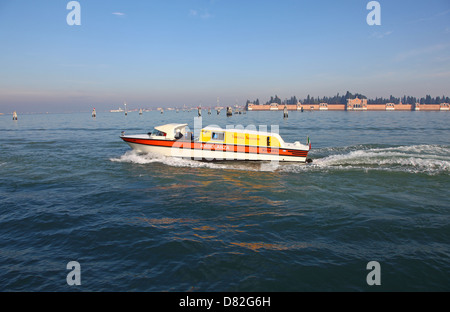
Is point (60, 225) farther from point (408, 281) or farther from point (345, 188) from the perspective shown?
point (345, 188)

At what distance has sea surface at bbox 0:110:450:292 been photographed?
6059 mm

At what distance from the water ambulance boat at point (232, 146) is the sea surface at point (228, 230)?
2.30 metres

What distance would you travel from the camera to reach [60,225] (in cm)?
894

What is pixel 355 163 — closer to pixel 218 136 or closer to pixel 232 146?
pixel 232 146

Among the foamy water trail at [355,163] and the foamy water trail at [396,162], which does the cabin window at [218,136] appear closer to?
the foamy water trail at [355,163]

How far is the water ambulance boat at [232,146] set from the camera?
1823cm

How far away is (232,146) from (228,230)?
10470 millimetres

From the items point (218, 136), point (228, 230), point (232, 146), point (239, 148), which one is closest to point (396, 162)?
point (239, 148)

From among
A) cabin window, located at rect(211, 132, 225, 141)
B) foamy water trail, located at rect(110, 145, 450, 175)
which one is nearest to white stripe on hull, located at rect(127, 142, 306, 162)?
foamy water trail, located at rect(110, 145, 450, 175)
